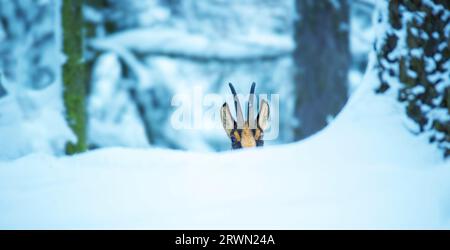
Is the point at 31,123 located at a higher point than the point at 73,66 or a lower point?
lower

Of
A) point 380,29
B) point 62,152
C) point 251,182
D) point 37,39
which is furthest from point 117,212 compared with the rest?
point 37,39

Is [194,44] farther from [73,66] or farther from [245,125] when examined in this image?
[245,125]

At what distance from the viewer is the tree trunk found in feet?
19.4

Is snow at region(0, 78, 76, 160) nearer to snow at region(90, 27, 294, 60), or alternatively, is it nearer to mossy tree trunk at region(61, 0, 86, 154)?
mossy tree trunk at region(61, 0, 86, 154)

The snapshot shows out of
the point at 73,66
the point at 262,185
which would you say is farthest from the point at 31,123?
the point at 262,185

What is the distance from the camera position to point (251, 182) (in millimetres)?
2641

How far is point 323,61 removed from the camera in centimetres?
593

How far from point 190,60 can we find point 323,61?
271 cm

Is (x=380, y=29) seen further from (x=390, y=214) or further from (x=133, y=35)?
(x=133, y=35)

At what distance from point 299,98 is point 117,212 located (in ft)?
12.4

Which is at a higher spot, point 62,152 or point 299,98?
point 299,98
